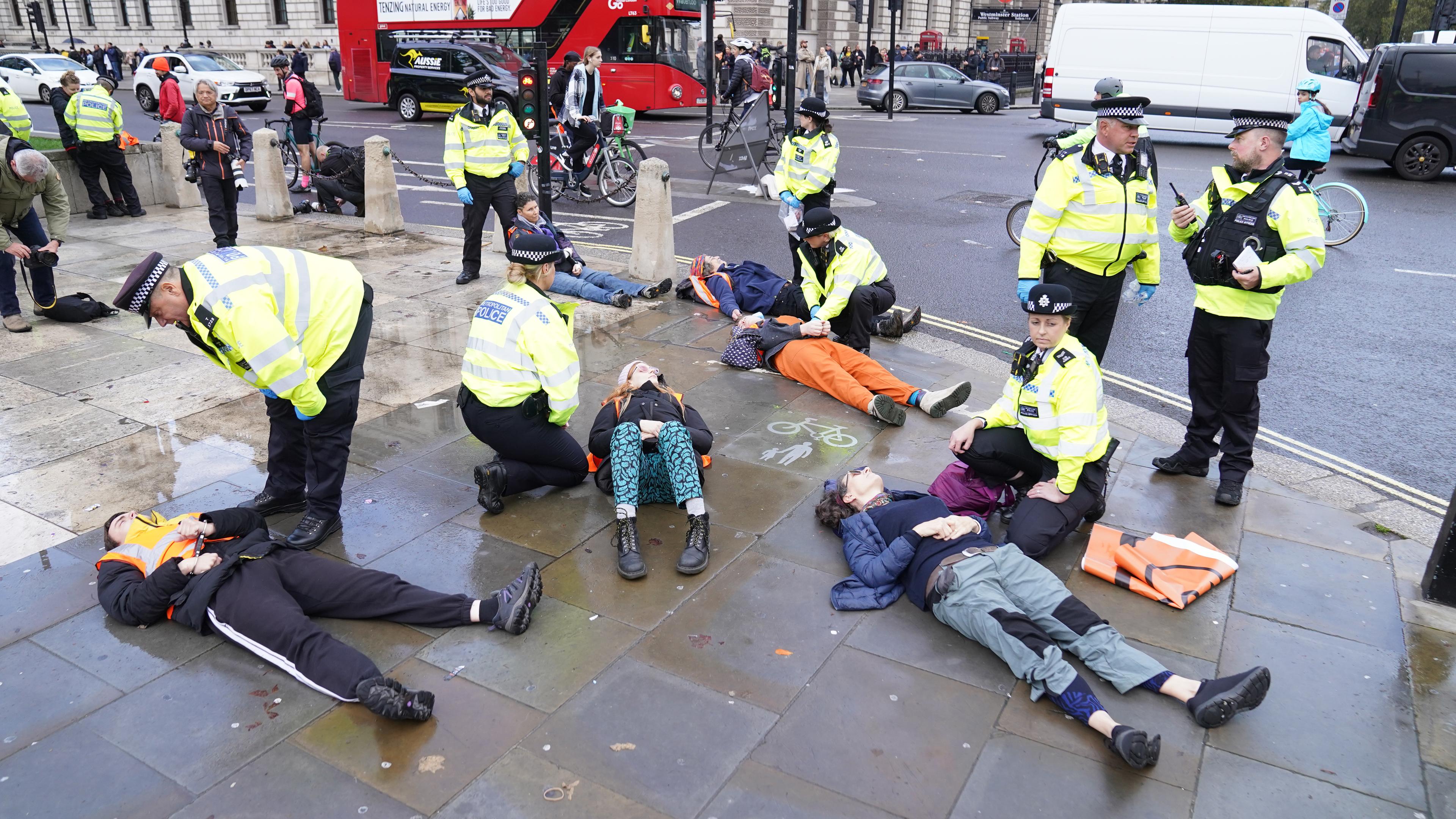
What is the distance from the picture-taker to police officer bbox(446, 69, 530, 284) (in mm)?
9414

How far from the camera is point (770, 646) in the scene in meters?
3.96

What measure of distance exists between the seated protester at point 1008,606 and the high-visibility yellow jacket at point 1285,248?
2.03 metres

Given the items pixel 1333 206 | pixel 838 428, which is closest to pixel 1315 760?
pixel 838 428

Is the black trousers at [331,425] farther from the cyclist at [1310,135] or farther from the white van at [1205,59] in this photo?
the white van at [1205,59]

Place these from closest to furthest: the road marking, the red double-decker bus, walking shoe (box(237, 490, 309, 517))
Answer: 1. walking shoe (box(237, 490, 309, 517))
2. the road marking
3. the red double-decker bus

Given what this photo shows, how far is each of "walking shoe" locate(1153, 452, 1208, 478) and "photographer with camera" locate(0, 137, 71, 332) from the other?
8.82 metres

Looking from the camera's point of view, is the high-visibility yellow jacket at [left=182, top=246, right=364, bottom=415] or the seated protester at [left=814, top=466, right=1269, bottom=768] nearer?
the seated protester at [left=814, top=466, right=1269, bottom=768]

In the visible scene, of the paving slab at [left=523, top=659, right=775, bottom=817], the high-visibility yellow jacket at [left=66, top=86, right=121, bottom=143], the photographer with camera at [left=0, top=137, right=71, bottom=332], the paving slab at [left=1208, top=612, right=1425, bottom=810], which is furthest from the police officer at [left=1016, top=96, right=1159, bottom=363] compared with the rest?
the high-visibility yellow jacket at [left=66, top=86, right=121, bottom=143]

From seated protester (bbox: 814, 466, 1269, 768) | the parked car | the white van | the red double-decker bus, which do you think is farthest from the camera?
the parked car

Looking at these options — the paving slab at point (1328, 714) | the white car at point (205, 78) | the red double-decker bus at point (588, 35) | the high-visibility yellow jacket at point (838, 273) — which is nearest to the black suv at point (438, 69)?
the red double-decker bus at point (588, 35)

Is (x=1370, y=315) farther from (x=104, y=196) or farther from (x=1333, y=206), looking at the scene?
(x=104, y=196)

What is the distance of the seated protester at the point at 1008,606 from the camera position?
11.4ft

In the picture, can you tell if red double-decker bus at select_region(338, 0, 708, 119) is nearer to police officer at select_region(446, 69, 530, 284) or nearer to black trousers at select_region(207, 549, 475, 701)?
police officer at select_region(446, 69, 530, 284)

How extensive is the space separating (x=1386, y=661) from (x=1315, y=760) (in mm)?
890
